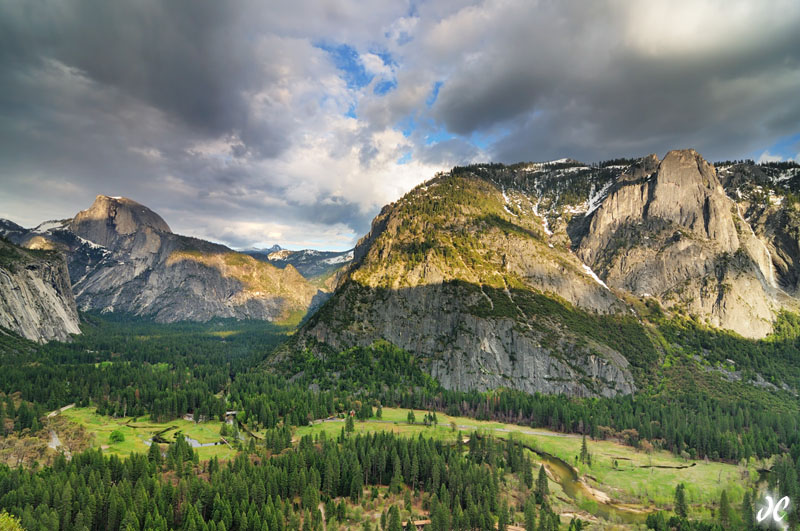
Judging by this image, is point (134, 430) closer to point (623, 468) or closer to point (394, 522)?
point (394, 522)

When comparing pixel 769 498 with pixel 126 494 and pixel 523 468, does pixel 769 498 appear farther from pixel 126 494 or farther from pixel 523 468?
pixel 126 494

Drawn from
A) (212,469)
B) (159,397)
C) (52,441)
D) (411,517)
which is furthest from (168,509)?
(159,397)

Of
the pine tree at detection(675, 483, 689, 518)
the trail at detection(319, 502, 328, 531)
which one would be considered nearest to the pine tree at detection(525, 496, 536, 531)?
the pine tree at detection(675, 483, 689, 518)

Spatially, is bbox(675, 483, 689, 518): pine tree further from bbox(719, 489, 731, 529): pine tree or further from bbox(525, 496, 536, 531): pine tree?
bbox(525, 496, 536, 531): pine tree

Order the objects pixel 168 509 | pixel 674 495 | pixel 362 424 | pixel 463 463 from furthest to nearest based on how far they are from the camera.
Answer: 1. pixel 362 424
2. pixel 463 463
3. pixel 674 495
4. pixel 168 509

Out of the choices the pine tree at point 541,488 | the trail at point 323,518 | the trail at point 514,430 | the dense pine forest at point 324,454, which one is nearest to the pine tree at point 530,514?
the dense pine forest at point 324,454

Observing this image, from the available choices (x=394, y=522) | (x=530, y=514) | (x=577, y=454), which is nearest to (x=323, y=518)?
(x=394, y=522)

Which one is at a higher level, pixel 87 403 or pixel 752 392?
pixel 752 392

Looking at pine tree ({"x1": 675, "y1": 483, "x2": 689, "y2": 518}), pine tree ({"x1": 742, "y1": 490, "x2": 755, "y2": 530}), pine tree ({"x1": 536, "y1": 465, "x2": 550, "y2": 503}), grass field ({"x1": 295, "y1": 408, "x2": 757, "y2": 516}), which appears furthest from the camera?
grass field ({"x1": 295, "y1": 408, "x2": 757, "y2": 516})

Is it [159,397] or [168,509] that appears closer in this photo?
[168,509]
